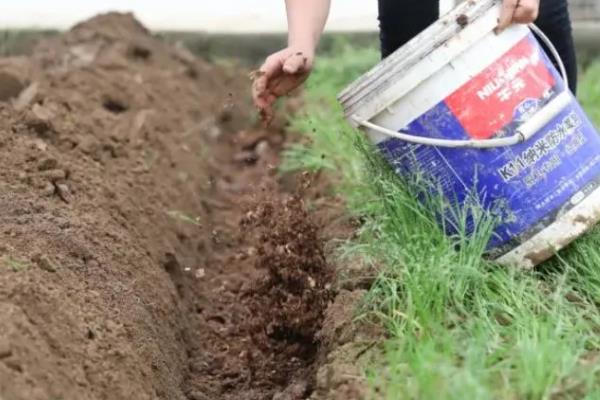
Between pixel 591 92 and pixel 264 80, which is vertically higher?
pixel 264 80

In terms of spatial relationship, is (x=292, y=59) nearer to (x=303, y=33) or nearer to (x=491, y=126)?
(x=303, y=33)

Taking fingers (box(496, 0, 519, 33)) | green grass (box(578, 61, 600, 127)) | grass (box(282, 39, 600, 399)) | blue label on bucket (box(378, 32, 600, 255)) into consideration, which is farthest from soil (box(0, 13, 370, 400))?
green grass (box(578, 61, 600, 127))

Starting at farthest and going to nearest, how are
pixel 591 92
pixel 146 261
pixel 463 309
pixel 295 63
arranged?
1. pixel 591 92
2. pixel 146 261
3. pixel 295 63
4. pixel 463 309

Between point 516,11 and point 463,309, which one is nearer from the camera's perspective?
point 463,309

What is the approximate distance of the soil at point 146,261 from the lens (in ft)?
7.66

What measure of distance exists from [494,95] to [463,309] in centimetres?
52

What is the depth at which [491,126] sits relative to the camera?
8.82 feet

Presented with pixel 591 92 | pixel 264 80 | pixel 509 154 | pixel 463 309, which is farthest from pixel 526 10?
pixel 591 92

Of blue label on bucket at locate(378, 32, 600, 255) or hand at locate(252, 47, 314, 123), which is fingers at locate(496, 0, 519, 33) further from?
hand at locate(252, 47, 314, 123)

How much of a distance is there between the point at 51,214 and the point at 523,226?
3.75 ft

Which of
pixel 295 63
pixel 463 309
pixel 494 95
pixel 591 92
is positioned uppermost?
pixel 295 63

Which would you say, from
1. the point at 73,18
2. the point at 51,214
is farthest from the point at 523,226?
the point at 73,18

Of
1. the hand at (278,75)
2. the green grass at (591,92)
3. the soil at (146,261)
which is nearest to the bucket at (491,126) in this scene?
the hand at (278,75)

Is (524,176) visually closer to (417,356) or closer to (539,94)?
(539,94)
